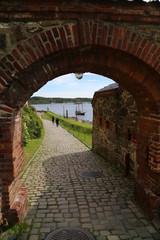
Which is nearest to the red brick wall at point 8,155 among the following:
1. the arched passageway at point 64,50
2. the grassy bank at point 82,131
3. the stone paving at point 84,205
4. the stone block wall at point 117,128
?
the arched passageway at point 64,50

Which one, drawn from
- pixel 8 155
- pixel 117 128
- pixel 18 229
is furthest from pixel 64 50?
pixel 117 128

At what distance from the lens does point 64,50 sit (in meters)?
3.63

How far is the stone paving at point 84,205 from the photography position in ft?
14.2

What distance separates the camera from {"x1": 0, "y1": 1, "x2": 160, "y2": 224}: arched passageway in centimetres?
346

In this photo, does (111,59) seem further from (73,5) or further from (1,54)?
(1,54)

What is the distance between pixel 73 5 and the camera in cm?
348

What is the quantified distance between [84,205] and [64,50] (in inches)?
160

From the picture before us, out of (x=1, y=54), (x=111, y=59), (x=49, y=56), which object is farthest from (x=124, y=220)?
(x=1, y=54)

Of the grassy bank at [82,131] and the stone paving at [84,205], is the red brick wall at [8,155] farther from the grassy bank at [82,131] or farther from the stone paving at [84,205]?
the grassy bank at [82,131]

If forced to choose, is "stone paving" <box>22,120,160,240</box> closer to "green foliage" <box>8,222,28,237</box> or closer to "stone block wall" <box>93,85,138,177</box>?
"green foliage" <box>8,222,28,237</box>

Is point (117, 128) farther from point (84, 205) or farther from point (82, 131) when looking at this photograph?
point (82, 131)

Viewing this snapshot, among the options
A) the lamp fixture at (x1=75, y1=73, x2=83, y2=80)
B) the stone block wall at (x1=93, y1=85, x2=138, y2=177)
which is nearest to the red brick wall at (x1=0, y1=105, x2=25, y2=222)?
the lamp fixture at (x1=75, y1=73, x2=83, y2=80)

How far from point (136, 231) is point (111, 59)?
3689 millimetres

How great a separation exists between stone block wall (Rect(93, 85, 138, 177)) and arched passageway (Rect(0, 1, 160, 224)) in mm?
2682
